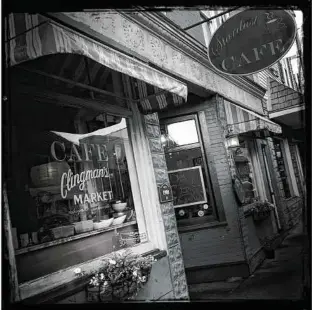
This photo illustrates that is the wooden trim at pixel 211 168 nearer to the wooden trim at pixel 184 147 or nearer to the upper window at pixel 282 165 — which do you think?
the wooden trim at pixel 184 147

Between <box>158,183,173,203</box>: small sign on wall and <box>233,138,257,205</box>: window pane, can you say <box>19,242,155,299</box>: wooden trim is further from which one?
<box>233,138,257,205</box>: window pane

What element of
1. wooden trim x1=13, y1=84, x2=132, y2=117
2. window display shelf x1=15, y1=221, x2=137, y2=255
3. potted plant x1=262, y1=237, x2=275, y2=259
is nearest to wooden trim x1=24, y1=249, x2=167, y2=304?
window display shelf x1=15, y1=221, x2=137, y2=255

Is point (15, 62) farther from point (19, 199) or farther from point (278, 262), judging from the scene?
point (278, 262)

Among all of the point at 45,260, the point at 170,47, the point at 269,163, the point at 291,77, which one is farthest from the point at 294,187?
the point at 45,260

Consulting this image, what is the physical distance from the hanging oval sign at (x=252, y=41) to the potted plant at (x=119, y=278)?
323cm

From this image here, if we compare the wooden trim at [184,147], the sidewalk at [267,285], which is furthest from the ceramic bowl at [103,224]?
the wooden trim at [184,147]

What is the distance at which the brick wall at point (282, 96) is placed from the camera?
9891 millimetres

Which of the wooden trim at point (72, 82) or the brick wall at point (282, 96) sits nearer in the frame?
the wooden trim at point (72, 82)

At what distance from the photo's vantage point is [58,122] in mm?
4449

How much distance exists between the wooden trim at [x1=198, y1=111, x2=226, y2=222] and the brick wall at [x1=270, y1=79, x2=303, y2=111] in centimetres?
349

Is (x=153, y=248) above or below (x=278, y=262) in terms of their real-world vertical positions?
above

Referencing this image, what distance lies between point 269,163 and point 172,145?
525 centimetres

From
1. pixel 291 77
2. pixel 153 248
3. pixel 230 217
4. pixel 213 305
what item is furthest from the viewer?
pixel 291 77

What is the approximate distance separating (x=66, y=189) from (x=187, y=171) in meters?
4.14
